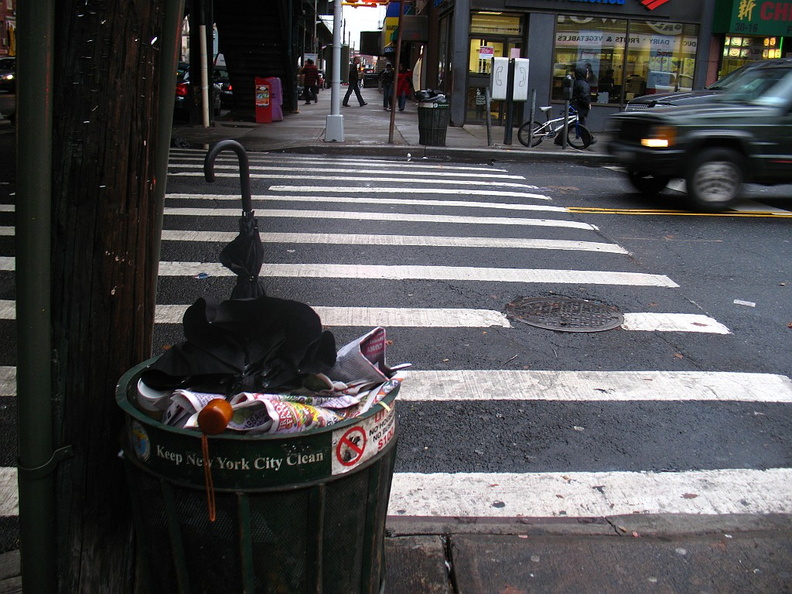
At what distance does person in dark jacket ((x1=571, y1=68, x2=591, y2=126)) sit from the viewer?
18125mm

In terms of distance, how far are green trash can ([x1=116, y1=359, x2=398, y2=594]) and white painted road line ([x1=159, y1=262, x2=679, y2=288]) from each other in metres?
4.65

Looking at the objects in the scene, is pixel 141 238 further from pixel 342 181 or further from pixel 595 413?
pixel 342 181

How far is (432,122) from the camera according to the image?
55.2ft

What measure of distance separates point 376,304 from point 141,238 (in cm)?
394

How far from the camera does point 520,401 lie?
4441 mm

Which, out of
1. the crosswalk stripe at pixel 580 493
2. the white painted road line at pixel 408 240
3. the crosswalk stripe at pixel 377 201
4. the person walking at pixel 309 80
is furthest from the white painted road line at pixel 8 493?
the person walking at pixel 309 80

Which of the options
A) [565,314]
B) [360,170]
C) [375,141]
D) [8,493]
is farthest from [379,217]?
[375,141]

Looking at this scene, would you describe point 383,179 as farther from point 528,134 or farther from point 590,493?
point 590,493

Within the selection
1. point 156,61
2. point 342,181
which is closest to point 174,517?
point 156,61

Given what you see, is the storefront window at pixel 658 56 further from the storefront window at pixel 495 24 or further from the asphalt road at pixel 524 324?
the asphalt road at pixel 524 324

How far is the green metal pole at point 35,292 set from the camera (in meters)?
1.87

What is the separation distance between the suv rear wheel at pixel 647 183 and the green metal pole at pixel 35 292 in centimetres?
1050

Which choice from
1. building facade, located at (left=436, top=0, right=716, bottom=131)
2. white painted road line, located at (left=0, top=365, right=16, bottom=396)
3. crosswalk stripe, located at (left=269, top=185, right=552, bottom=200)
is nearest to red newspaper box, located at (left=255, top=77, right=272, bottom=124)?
building facade, located at (left=436, top=0, right=716, bottom=131)

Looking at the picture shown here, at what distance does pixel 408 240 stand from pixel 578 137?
1158 cm
